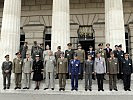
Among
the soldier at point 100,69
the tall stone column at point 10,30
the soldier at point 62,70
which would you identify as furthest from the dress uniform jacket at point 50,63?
the tall stone column at point 10,30

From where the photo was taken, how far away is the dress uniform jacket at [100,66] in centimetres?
1371

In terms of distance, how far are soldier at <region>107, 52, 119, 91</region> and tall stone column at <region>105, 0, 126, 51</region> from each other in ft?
9.53

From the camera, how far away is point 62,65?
45.9 feet

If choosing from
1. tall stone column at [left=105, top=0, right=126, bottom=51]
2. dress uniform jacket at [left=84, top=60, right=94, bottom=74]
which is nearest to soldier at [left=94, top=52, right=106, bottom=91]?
dress uniform jacket at [left=84, top=60, right=94, bottom=74]

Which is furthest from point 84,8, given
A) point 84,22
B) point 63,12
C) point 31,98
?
point 31,98

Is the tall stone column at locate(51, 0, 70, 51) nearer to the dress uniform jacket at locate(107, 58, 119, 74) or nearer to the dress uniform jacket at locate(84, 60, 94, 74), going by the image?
the dress uniform jacket at locate(84, 60, 94, 74)

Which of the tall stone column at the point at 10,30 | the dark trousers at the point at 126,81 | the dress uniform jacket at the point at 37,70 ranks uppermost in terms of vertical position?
the tall stone column at the point at 10,30

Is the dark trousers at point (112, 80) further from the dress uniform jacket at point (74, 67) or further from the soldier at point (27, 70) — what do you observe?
the soldier at point (27, 70)

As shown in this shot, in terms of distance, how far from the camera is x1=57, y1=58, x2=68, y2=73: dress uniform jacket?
14.0m

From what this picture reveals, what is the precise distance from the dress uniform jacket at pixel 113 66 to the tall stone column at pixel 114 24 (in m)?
2.91

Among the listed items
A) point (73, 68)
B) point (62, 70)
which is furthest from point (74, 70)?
point (62, 70)

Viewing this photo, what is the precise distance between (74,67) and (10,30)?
6.23 meters

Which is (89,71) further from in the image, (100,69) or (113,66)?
(113,66)

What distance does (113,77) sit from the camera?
14.0 metres
